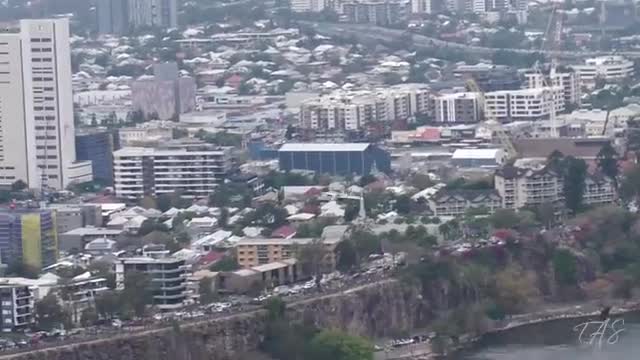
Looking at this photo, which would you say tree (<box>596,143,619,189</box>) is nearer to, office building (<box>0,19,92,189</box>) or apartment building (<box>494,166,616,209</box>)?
apartment building (<box>494,166,616,209</box>)

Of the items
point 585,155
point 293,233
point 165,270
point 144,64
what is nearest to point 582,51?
point 144,64

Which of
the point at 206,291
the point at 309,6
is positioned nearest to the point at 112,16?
the point at 309,6

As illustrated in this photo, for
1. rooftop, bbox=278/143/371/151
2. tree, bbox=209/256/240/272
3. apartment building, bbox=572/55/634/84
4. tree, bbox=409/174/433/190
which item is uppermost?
apartment building, bbox=572/55/634/84

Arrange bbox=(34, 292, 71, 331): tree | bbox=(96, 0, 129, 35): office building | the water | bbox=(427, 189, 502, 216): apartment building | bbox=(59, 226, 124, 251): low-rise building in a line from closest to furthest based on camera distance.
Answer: the water
bbox=(34, 292, 71, 331): tree
bbox=(59, 226, 124, 251): low-rise building
bbox=(427, 189, 502, 216): apartment building
bbox=(96, 0, 129, 35): office building

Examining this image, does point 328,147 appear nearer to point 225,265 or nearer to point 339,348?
point 225,265

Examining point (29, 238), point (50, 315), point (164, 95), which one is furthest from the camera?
point (164, 95)

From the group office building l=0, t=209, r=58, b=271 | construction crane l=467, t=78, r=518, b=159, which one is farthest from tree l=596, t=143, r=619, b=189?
office building l=0, t=209, r=58, b=271
